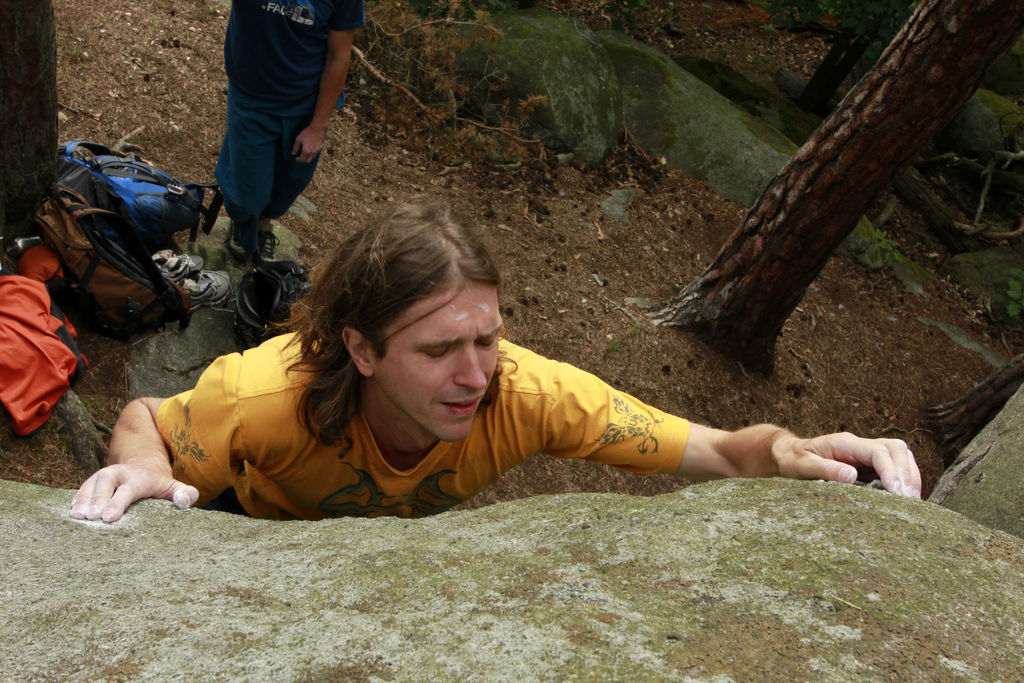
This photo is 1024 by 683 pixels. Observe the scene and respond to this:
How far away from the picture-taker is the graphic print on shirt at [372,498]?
2619 mm

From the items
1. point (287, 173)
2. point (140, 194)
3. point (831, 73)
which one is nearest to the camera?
point (140, 194)

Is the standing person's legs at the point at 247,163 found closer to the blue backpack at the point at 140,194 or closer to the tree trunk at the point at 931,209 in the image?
the blue backpack at the point at 140,194

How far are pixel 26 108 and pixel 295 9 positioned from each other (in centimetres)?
142

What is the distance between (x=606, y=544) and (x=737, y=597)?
29 cm

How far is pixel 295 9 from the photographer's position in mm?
4234

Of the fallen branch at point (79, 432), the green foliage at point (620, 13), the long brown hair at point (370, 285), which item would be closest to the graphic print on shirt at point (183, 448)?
the long brown hair at point (370, 285)

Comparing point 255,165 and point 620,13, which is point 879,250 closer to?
point 620,13

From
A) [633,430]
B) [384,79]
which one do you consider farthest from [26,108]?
[384,79]

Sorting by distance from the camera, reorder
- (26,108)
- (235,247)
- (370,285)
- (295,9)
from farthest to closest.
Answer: (235,247)
(295,9)
(26,108)
(370,285)

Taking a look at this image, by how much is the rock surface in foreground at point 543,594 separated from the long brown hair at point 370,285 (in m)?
0.59

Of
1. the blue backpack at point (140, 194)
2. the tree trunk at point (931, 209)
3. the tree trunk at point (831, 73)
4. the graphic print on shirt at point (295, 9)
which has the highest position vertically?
the tree trunk at point (831, 73)

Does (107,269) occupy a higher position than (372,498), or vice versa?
(372,498)

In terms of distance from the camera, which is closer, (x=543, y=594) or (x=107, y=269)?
(x=543, y=594)

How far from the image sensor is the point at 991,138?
35.1ft
